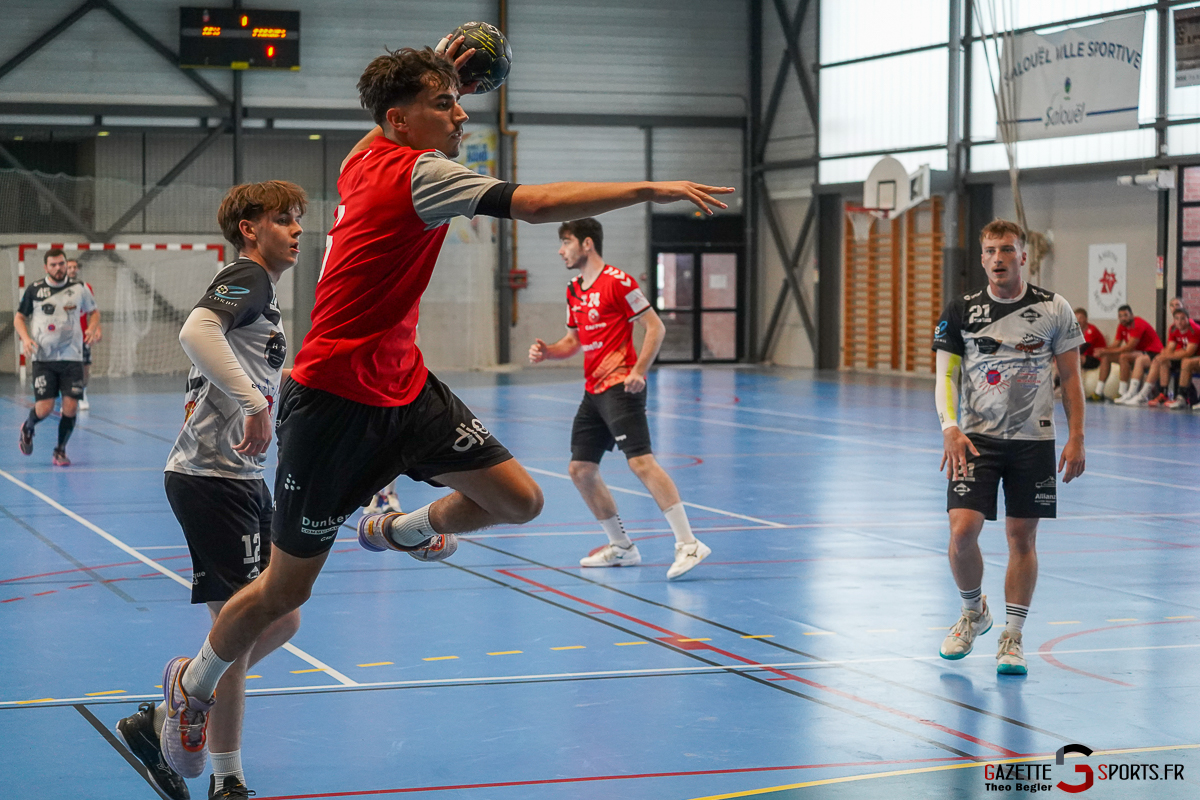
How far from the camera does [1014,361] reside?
20.9ft

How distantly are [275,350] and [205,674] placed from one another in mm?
1078

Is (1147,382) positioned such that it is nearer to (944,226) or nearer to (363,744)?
(944,226)

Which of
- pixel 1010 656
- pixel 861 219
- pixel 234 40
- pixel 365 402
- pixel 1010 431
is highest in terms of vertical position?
pixel 234 40

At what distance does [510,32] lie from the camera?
104 feet

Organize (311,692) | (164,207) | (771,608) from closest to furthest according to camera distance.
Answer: (311,692)
(771,608)
(164,207)

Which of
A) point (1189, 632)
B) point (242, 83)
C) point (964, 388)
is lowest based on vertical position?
point (1189, 632)

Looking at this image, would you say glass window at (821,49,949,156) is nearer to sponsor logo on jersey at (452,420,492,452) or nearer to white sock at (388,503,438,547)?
white sock at (388,503,438,547)

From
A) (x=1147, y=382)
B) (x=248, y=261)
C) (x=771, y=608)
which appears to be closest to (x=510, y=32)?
(x=1147, y=382)

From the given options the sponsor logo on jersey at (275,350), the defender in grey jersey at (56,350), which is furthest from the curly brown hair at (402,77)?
the defender in grey jersey at (56,350)

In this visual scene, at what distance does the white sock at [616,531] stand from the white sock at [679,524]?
0.32 metres

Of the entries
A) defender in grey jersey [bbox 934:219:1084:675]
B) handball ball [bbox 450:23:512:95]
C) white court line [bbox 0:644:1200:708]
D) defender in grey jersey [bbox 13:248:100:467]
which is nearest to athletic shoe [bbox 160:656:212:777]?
white court line [bbox 0:644:1200:708]

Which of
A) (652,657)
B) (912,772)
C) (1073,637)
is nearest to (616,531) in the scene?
(652,657)

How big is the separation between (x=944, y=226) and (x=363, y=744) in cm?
2490

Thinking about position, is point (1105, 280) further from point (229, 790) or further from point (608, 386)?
point (229, 790)
